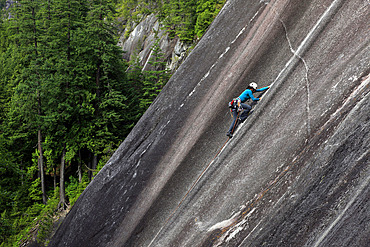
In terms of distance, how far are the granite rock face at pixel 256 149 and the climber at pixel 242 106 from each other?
232 mm

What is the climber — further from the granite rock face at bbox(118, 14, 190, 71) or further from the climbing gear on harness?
the granite rock face at bbox(118, 14, 190, 71)

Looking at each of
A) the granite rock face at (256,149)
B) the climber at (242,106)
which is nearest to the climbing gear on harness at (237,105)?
the climber at (242,106)

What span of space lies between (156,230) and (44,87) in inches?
574

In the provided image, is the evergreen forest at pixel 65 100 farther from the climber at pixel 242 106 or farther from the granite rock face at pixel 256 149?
the climber at pixel 242 106

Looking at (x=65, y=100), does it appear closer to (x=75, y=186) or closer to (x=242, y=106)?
(x=75, y=186)

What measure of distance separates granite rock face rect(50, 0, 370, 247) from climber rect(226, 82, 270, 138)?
0.23 meters

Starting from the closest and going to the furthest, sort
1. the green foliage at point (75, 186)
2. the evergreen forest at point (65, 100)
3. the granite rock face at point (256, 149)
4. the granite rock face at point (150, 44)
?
the granite rock face at point (256, 149)
the evergreen forest at point (65, 100)
the green foliage at point (75, 186)
the granite rock face at point (150, 44)

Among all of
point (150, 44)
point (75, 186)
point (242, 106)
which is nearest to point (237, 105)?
point (242, 106)

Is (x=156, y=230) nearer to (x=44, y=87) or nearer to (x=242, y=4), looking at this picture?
(x=242, y=4)

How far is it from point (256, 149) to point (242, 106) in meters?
1.32

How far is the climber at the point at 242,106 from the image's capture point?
641cm

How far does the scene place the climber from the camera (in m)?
6.41

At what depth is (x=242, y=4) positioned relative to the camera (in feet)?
29.1

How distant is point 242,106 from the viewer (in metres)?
6.46
